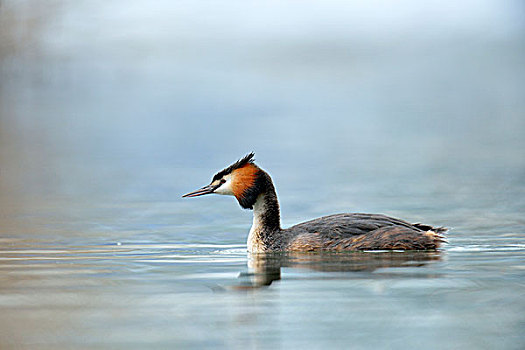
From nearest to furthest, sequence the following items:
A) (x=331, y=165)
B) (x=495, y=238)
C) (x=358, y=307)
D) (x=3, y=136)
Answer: (x=358, y=307)
(x=495, y=238)
(x=331, y=165)
(x=3, y=136)

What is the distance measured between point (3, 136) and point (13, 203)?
11.0m

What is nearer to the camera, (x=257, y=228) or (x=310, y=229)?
(x=310, y=229)

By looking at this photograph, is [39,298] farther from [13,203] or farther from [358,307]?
[13,203]

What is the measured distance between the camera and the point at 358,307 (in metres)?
5.53

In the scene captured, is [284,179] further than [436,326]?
Yes

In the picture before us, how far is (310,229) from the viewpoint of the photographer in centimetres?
812

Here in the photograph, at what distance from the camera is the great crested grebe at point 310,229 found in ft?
26.2

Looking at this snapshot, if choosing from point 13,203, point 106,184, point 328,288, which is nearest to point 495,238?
point 328,288

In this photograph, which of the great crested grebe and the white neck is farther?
the white neck

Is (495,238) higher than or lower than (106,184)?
lower

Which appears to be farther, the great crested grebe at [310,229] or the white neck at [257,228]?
the white neck at [257,228]

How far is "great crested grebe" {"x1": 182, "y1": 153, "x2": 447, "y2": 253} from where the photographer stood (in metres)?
8.00

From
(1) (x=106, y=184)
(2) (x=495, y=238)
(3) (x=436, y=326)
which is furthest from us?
(1) (x=106, y=184)

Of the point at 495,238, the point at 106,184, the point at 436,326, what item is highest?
the point at 106,184
